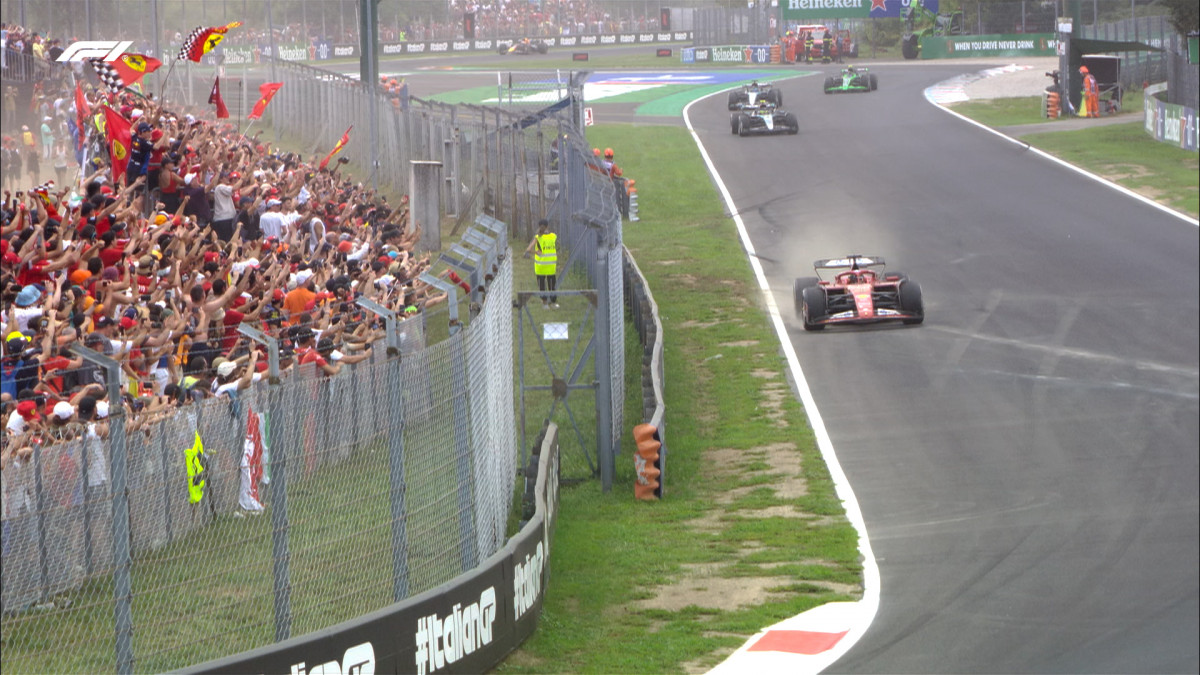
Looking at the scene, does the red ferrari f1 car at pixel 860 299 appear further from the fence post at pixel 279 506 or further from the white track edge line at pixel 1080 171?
the fence post at pixel 279 506

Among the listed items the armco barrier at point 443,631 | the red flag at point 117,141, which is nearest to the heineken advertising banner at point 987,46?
the red flag at point 117,141

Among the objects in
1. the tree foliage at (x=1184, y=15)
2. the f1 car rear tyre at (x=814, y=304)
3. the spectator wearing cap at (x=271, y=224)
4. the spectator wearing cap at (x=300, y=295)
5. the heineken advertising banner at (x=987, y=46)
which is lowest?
the f1 car rear tyre at (x=814, y=304)

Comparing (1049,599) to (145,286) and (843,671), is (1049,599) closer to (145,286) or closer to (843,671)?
(843,671)

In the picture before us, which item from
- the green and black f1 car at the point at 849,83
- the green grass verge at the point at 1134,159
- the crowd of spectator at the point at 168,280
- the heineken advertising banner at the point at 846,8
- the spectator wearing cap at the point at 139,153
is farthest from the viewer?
the green and black f1 car at the point at 849,83

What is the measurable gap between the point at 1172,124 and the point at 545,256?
67.1 feet

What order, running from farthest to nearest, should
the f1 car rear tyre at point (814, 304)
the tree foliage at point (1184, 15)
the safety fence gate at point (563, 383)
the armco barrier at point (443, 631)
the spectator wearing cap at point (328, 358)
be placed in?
the tree foliage at point (1184, 15)
the f1 car rear tyre at point (814, 304)
the safety fence gate at point (563, 383)
the spectator wearing cap at point (328, 358)
the armco barrier at point (443, 631)

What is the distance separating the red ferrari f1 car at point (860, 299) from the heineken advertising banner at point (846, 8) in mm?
25429

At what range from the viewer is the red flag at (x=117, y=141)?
550 inches

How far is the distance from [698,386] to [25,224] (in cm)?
945

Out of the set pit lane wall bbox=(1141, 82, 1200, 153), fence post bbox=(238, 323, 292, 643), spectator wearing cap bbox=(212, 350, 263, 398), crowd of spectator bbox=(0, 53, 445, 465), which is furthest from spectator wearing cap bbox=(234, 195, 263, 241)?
pit lane wall bbox=(1141, 82, 1200, 153)

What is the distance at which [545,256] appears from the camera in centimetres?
1936

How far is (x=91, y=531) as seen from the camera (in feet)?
20.2

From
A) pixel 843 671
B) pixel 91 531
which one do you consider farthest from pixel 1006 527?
pixel 91 531

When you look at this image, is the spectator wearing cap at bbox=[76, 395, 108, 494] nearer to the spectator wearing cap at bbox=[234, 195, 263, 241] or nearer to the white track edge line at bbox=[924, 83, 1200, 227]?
the spectator wearing cap at bbox=[234, 195, 263, 241]
